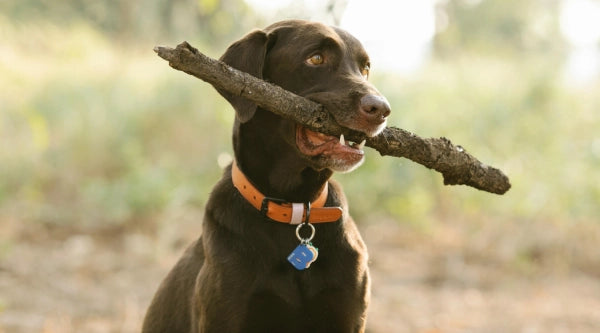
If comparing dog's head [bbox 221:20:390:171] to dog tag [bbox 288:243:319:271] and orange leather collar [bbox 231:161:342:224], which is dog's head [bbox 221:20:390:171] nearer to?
orange leather collar [bbox 231:161:342:224]

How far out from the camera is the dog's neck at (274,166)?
3135mm

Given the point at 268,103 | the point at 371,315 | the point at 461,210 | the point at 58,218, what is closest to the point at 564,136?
the point at 461,210

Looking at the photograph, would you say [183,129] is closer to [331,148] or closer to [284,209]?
[284,209]

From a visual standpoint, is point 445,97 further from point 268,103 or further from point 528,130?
point 268,103

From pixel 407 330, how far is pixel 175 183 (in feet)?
10.8

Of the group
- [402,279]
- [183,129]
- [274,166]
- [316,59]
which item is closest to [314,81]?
[316,59]

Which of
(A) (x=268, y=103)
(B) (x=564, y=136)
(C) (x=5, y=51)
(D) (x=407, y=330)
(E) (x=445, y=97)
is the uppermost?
(E) (x=445, y=97)

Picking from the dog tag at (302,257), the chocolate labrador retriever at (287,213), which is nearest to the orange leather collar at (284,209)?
the chocolate labrador retriever at (287,213)

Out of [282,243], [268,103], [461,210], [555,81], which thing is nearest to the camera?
[268,103]

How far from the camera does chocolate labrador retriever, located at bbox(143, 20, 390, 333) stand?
9.51 ft

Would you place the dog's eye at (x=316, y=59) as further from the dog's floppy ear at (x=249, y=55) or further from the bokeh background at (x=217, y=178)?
the bokeh background at (x=217, y=178)

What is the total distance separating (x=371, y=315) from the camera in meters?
5.54

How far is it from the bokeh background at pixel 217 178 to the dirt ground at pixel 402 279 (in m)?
0.02

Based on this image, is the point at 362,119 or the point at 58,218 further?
the point at 58,218
